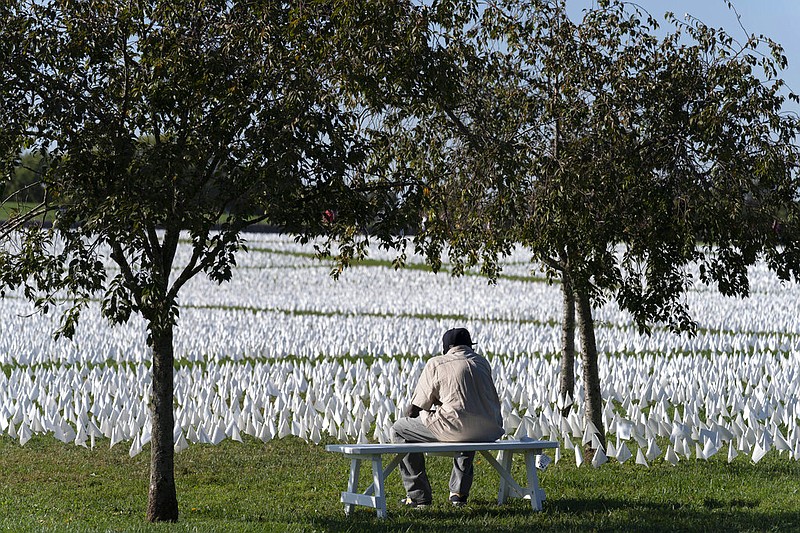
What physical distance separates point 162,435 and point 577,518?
3.16m

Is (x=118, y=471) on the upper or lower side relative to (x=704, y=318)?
lower

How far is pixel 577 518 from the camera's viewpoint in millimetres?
8023

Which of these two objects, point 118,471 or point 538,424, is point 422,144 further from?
point 118,471

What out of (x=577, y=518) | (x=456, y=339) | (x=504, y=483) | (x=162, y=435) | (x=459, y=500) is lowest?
(x=577, y=518)

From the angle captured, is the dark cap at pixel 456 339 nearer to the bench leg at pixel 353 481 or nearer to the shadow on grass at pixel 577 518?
the bench leg at pixel 353 481

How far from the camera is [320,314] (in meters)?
34.1

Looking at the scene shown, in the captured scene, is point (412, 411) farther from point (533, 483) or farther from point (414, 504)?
point (533, 483)

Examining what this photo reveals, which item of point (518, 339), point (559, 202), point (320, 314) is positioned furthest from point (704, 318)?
point (559, 202)

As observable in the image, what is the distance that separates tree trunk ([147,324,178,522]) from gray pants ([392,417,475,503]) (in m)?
1.71

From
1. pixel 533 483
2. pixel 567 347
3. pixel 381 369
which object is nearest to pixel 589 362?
pixel 567 347

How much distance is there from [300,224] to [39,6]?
2412mm

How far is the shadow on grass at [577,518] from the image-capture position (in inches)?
303

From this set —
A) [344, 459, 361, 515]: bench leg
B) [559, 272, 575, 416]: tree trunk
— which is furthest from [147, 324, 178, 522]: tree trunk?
[559, 272, 575, 416]: tree trunk

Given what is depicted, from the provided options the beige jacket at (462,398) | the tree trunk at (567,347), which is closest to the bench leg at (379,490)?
the beige jacket at (462,398)
